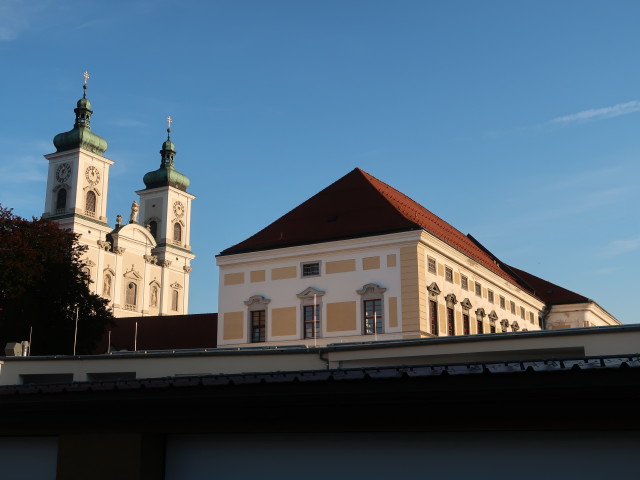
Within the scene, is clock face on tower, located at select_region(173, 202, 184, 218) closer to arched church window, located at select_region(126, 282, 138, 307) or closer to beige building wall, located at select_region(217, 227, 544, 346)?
arched church window, located at select_region(126, 282, 138, 307)

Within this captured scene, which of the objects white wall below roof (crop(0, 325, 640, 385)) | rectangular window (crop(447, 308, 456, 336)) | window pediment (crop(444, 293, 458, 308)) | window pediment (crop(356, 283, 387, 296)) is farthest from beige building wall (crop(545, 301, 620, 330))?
white wall below roof (crop(0, 325, 640, 385))

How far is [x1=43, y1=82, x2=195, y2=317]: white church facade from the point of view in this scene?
86.2m

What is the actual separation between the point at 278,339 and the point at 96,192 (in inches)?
2226

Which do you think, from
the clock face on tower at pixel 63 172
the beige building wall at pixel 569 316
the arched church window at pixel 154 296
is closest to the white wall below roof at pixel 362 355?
the beige building wall at pixel 569 316

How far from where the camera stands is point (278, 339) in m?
41.0

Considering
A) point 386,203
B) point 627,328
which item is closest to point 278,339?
point 386,203

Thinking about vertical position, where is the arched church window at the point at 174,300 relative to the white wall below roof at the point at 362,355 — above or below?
above

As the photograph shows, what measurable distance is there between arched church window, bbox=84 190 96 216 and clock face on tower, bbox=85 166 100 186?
1329mm

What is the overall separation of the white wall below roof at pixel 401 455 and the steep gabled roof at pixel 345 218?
26306 mm

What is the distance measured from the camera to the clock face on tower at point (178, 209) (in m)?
107

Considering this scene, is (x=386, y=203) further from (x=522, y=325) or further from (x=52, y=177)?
(x=52, y=177)

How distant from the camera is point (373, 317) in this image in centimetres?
3919

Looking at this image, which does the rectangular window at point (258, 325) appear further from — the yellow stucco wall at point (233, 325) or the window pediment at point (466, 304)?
the window pediment at point (466, 304)

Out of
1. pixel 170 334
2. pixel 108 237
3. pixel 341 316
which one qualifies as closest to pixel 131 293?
pixel 108 237
